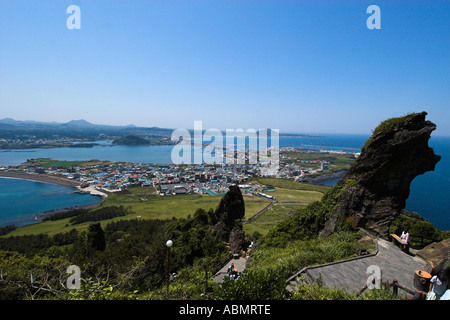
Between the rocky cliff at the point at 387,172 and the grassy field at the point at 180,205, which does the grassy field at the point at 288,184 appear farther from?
the rocky cliff at the point at 387,172

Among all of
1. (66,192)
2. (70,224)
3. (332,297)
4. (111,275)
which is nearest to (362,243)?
(332,297)

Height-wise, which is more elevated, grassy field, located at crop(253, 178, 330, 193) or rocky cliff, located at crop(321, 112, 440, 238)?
rocky cliff, located at crop(321, 112, 440, 238)

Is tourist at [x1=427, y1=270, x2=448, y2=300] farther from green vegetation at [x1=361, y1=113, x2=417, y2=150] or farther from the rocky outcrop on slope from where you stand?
the rocky outcrop on slope

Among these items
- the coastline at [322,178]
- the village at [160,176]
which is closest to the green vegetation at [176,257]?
the village at [160,176]

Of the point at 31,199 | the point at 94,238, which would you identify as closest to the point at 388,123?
the point at 94,238

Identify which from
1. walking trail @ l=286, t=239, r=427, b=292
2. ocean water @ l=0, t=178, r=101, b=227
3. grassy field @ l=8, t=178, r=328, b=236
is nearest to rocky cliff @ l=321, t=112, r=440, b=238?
walking trail @ l=286, t=239, r=427, b=292
